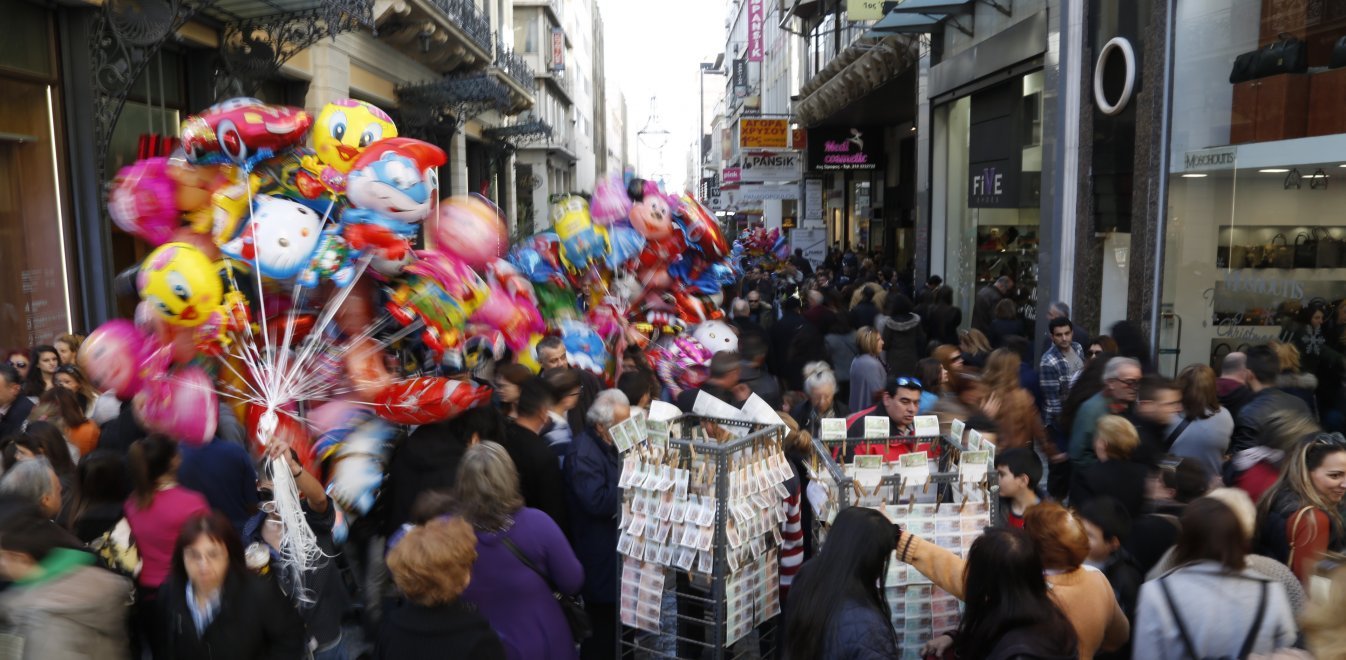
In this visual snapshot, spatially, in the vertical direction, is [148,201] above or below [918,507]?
above

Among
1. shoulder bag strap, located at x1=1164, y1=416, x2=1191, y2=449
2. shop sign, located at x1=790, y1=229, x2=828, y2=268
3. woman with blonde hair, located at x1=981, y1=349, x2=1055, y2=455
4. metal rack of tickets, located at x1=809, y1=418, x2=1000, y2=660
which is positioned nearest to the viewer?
metal rack of tickets, located at x1=809, y1=418, x2=1000, y2=660

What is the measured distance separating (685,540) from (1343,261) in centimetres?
650

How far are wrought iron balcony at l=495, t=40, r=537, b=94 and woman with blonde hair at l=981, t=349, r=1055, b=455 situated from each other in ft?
70.3

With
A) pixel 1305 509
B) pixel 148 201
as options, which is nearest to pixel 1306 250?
pixel 1305 509

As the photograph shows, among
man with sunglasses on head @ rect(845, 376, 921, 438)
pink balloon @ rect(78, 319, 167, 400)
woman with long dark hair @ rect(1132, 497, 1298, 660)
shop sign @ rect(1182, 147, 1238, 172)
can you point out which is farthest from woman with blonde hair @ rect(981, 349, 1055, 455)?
pink balloon @ rect(78, 319, 167, 400)

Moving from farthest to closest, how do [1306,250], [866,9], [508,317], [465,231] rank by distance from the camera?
[866,9] → [1306,250] → [508,317] → [465,231]

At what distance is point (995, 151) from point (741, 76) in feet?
138

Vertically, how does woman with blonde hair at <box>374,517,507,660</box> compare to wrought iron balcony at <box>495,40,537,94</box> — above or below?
below

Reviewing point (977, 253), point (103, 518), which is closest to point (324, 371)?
point (103, 518)

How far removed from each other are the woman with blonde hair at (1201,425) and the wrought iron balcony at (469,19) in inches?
606

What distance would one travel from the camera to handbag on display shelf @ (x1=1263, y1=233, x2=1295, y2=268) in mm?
8203

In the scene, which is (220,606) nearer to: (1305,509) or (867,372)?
(1305,509)

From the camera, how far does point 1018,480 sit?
428 cm

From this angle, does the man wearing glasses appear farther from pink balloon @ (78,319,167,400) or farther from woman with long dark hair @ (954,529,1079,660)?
pink balloon @ (78,319,167,400)
